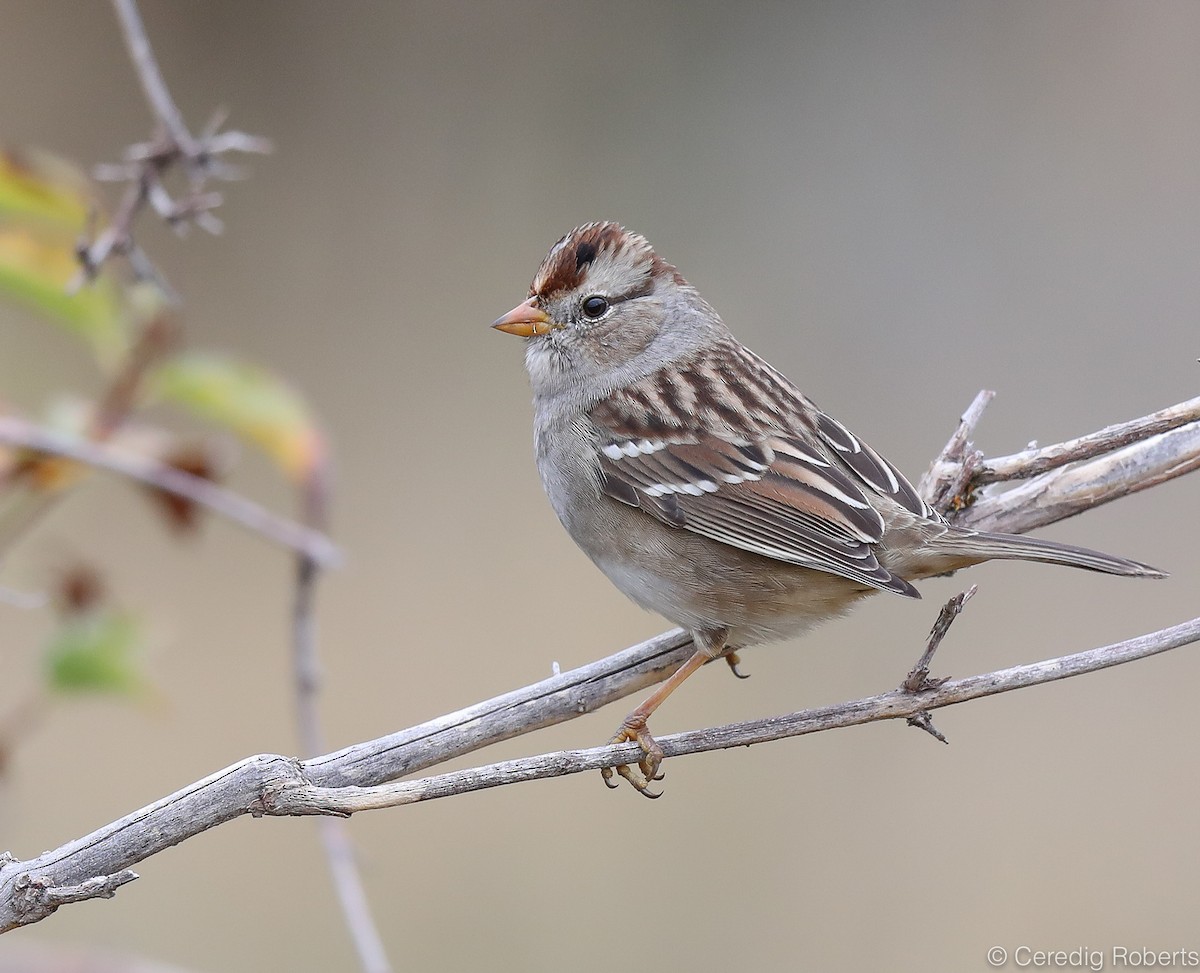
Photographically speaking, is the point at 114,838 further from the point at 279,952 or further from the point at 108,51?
the point at 108,51

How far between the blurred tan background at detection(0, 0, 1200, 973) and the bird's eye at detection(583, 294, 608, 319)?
1745mm

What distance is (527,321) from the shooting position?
280 centimetres

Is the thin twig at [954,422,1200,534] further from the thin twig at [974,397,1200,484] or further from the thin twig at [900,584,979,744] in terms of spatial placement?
the thin twig at [900,584,979,744]

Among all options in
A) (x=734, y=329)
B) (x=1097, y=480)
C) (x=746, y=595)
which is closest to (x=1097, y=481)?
(x=1097, y=480)

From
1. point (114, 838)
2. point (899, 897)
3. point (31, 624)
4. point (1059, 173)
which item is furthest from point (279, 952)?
point (1059, 173)

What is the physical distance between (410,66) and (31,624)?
2.61 m

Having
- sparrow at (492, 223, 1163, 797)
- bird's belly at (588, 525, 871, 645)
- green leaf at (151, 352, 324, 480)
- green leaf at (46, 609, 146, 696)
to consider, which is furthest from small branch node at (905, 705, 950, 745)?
green leaf at (46, 609, 146, 696)

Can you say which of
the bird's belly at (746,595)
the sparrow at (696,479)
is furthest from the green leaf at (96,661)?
the bird's belly at (746,595)

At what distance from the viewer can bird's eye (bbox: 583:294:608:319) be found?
2832mm

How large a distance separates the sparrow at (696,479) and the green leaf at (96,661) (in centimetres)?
83

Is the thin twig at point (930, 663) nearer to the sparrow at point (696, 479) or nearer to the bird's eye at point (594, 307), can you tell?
the sparrow at point (696, 479)

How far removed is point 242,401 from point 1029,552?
1301 millimetres

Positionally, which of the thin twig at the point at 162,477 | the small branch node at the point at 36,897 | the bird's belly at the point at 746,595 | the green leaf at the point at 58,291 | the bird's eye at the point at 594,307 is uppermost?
the bird's eye at the point at 594,307

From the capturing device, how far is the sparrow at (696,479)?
7.54 feet
